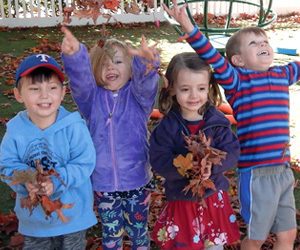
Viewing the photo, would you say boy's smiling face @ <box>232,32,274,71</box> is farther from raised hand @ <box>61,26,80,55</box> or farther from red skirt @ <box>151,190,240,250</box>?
raised hand @ <box>61,26,80,55</box>

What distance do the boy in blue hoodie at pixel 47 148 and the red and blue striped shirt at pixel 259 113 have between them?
822 mm

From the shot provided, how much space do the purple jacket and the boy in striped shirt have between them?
45 cm

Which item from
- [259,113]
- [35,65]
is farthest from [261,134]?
[35,65]

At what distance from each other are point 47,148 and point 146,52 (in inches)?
26.3

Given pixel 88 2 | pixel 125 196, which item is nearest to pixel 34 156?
pixel 125 196

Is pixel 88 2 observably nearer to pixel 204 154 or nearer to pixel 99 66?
pixel 99 66

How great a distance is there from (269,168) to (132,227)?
0.83 m

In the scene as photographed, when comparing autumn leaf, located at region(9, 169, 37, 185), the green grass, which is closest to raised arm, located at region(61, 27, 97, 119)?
autumn leaf, located at region(9, 169, 37, 185)

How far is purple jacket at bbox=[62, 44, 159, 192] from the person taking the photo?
2799 millimetres

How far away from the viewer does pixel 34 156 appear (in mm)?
2549

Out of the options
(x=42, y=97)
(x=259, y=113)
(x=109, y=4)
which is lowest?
(x=259, y=113)

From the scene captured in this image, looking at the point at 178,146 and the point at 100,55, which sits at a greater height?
the point at 100,55

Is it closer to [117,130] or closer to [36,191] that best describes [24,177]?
[36,191]

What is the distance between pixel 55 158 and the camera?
8.43 ft
